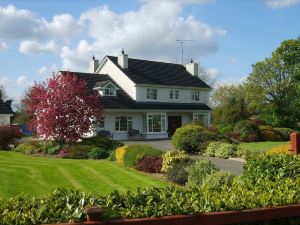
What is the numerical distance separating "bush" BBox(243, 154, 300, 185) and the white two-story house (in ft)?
106

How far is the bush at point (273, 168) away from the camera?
9.66 m

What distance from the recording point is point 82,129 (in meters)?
28.2

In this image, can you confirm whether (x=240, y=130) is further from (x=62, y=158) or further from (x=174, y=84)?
(x=62, y=158)

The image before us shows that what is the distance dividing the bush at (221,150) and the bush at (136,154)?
5579 millimetres

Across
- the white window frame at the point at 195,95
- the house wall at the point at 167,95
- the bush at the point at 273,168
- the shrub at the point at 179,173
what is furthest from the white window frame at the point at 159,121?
the bush at the point at 273,168

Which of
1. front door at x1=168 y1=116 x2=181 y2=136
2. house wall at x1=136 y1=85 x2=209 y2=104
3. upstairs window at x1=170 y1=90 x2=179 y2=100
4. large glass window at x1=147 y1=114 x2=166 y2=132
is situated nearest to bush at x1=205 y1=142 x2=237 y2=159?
large glass window at x1=147 y1=114 x2=166 y2=132

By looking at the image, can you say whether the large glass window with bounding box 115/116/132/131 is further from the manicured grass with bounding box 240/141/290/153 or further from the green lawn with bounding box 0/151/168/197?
the green lawn with bounding box 0/151/168/197

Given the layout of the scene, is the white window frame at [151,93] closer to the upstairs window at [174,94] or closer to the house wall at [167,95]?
the house wall at [167,95]

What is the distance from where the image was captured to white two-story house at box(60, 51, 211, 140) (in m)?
44.1

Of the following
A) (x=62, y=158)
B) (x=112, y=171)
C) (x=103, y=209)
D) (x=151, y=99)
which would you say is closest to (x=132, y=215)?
(x=103, y=209)

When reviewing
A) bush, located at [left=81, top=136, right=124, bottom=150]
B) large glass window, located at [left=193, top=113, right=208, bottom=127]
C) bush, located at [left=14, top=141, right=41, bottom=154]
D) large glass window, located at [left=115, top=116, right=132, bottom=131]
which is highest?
large glass window, located at [left=193, top=113, right=208, bottom=127]

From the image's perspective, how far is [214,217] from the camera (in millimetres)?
6074

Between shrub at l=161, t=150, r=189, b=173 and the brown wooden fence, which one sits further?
shrub at l=161, t=150, r=189, b=173

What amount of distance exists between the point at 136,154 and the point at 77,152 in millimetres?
6659
